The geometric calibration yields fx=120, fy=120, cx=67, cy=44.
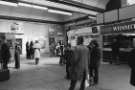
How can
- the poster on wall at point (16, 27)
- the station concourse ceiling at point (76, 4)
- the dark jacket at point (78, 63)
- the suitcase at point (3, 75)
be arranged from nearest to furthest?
the dark jacket at point (78, 63)
the suitcase at point (3, 75)
the station concourse ceiling at point (76, 4)
the poster on wall at point (16, 27)

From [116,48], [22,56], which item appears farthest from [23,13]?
[116,48]

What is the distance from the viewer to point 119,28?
7793 millimetres

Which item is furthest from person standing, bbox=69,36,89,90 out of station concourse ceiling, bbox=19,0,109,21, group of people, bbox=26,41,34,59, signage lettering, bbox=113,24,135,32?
group of people, bbox=26,41,34,59

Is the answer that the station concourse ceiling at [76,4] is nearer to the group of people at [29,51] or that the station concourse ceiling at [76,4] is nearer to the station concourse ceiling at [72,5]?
the station concourse ceiling at [72,5]

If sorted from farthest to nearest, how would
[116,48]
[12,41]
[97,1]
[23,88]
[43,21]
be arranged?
Result: [43,21], [12,41], [97,1], [116,48], [23,88]

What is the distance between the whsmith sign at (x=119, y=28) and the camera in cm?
719

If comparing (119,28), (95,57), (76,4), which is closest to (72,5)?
(76,4)

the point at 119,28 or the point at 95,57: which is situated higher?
the point at 119,28

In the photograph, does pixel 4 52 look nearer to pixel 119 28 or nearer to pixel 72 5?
pixel 72 5

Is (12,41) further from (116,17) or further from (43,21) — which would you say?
(116,17)

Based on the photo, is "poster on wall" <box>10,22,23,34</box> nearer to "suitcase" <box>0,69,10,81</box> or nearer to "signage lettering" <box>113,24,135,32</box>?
"suitcase" <box>0,69,10,81</box>

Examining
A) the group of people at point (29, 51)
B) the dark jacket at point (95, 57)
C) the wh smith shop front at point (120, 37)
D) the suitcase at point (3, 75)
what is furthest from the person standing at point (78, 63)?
the group of people at point (29, 51)

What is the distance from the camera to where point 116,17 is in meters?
8.08

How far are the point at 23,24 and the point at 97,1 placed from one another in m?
7.14
